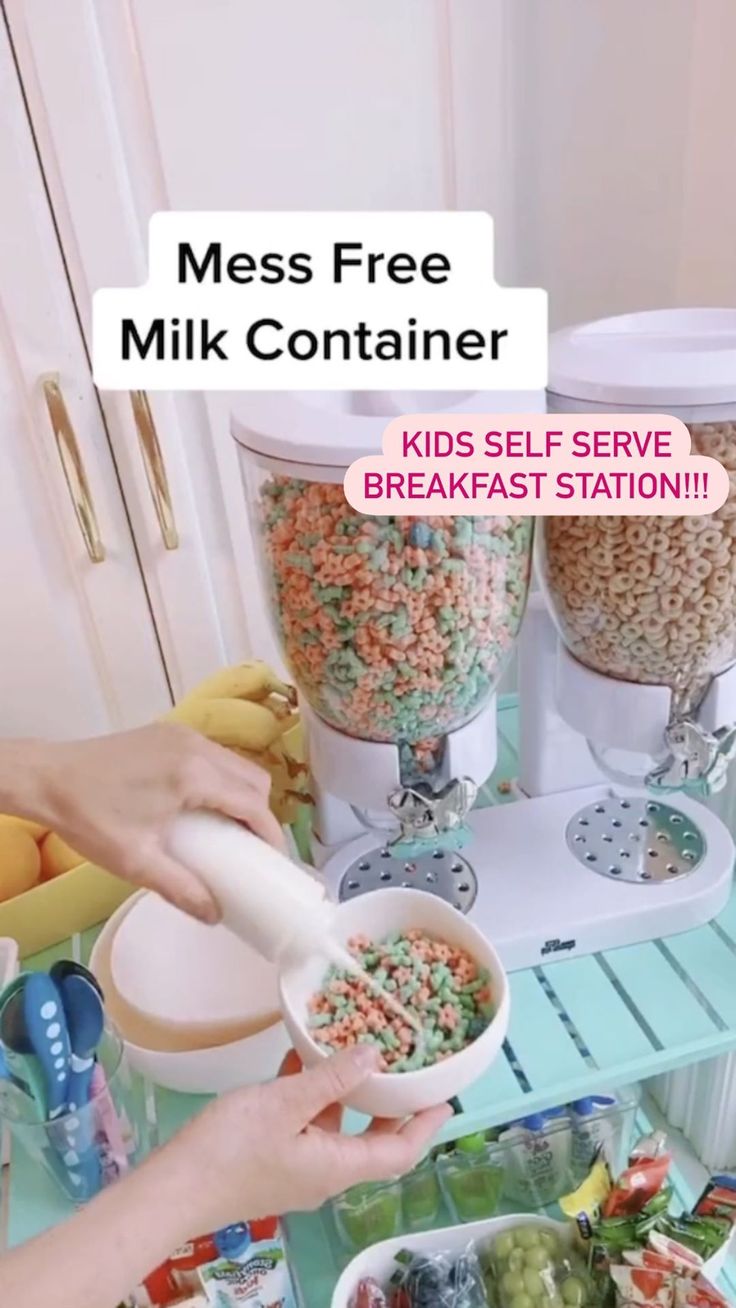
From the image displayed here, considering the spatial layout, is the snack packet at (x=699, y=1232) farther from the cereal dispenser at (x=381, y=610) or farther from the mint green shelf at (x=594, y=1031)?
the cereal dispenser at (x=381, y=610)

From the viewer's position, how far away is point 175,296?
72 cm

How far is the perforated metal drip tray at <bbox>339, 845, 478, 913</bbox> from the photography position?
0.77 meters

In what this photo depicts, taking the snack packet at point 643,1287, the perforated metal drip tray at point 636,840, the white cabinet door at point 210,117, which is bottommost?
the snack packet at point 643,1287

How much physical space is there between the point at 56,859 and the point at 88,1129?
0.83ft

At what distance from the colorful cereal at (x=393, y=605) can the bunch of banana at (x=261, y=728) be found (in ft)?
0.59

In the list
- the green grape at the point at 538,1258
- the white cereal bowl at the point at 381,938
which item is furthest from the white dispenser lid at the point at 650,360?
the green grape at the point at 538,1258

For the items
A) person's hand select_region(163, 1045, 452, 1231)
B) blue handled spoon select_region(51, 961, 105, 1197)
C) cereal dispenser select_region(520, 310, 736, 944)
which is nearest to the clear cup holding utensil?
blue handled spoon select_region(51, 961, 105, 1197)

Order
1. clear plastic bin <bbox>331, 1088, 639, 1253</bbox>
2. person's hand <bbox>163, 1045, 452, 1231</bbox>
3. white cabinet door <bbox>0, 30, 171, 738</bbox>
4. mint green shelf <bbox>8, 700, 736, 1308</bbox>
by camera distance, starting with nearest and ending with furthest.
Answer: person's hand <bbox>163, 1045, 452, 1231</bbox>, mint green shelf <bbox>8, 700, 736, 1308</bbox>, white cabinet door <bbox>0, 30, 171, 738</bbox>, clear plastic bin <bbox>331, 1088, 639, 1253</bbox>

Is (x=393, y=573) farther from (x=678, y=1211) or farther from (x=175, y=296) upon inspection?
(x=678, y=1211)

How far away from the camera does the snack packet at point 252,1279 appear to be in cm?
79

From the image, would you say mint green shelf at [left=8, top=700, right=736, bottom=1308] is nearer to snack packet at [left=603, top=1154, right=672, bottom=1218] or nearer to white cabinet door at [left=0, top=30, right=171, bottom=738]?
snack packet at [left=603, top=1154, right=672, bottom=1218]

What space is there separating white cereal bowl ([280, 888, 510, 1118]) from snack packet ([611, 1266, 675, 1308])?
0.97 feet

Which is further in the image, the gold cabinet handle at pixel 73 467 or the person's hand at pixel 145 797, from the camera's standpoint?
the gold cabinet handle at pixel 73 467

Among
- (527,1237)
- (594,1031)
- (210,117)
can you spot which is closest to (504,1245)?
(527,1237)
